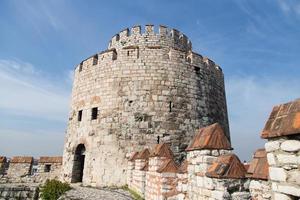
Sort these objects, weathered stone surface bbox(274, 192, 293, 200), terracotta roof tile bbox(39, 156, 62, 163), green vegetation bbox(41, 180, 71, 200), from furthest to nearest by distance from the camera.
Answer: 1. terracotta roof tile bbox(39, 156, 62, 163)
2. green vegetation bbox(41, 180, 71, 200)
3. weathered stone surface bbox(274, 192, 293, 200)

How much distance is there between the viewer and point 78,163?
12062 millimetres

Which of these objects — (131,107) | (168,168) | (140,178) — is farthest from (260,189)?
(131,107)

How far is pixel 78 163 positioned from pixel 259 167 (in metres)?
10.1

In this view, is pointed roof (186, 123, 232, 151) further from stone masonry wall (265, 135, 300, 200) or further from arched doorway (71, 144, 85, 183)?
arched doorway (71, 144, 85, 183)

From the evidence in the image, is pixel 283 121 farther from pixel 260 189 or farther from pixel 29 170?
pixel 29 170

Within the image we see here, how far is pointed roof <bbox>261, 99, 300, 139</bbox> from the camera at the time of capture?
2225 millimetres

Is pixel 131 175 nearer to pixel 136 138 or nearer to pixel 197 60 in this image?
pixel 136 138

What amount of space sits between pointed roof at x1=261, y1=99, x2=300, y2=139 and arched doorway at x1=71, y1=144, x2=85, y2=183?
1046 cm

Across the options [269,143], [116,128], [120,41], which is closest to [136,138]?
[116,128]

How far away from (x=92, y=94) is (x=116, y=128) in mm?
2150

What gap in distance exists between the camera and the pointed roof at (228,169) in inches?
133

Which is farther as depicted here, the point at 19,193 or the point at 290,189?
the point at 19,193

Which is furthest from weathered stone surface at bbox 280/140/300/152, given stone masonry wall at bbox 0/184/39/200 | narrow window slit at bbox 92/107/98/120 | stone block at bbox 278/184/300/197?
narrow window slit at bbox 92/107/98/120

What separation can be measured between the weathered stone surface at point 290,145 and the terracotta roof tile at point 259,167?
0.84m
